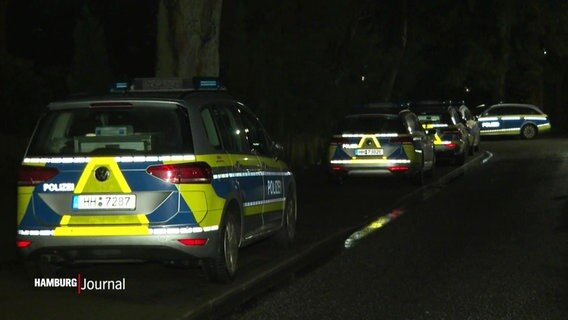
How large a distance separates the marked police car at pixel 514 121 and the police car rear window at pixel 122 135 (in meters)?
36.5

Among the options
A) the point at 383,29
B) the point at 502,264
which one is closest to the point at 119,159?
the point at 502,264

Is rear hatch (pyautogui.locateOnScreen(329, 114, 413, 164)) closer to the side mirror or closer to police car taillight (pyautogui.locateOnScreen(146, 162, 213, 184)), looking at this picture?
the side mirror

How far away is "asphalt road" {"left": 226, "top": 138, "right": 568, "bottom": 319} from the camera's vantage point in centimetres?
895

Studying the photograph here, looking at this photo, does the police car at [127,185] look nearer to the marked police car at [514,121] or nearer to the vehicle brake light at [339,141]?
the vehicle brake light at [339,141]

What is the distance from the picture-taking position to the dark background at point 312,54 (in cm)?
2464

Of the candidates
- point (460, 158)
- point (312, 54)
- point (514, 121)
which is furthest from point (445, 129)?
point (514, 121)

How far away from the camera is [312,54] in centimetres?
3158

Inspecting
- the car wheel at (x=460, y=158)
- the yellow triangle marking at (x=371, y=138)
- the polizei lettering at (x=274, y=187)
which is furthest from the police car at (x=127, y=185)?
the car wheel at (x=460, y=158)

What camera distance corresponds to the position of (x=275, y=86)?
25.8 meters

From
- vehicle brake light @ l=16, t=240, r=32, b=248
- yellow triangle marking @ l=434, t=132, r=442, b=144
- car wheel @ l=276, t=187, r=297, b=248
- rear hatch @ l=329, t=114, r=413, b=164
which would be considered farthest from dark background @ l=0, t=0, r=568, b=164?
vehicle brake light @ l=16, t=240, r=32, b=248

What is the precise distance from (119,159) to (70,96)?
110 cm

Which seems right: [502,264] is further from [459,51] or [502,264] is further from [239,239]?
[459,51]

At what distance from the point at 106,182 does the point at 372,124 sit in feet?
39.5

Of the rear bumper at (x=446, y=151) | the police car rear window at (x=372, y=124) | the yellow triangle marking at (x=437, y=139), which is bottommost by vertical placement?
the rear bumper at (x=446, y=151)
